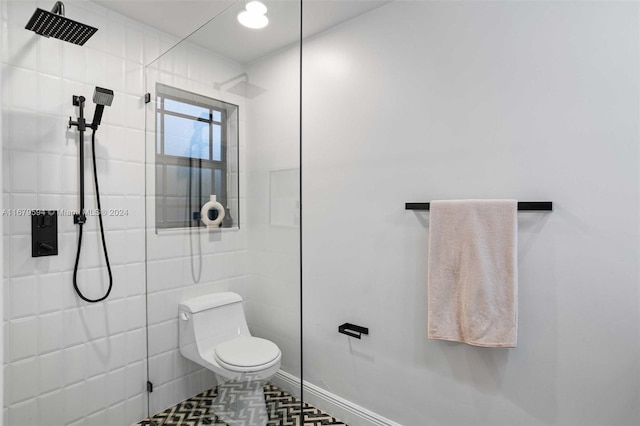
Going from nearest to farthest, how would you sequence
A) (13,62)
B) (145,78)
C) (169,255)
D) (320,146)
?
1. (13,62)
2. (169,255)
3. (145,78)
4. (320,146)

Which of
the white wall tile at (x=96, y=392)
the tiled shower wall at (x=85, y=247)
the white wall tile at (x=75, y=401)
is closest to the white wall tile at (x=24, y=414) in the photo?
the tiled shower wall at (x=85, y=247)

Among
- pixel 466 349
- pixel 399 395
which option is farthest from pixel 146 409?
pixel 466 349

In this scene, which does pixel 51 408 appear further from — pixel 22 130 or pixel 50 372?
pixel 22 130

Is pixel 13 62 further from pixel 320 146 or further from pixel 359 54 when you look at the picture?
pixel 359 54

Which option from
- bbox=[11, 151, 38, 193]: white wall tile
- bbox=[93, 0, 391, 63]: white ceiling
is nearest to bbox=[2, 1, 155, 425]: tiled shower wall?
bbox=[11, 151, 38, 193]: white wall tile

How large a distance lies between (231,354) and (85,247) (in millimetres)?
1019

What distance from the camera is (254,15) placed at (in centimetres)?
156

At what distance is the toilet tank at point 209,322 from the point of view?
67.7 inches

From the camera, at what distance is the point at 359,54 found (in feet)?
7.08

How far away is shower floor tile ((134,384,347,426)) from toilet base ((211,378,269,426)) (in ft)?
0.09

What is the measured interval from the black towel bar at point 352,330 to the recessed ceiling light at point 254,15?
1.67m

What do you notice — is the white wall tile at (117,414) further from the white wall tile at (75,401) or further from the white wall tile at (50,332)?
the white wall tile at (50,332)

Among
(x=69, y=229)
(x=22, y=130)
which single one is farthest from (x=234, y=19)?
(x=69, y=229)

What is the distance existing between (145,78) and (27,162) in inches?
30.4
